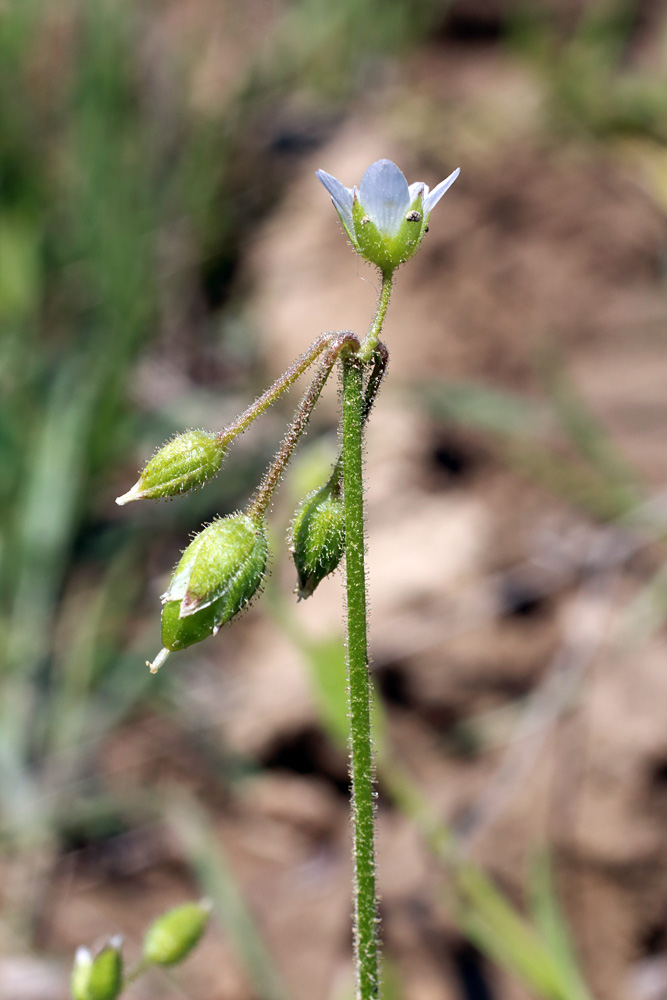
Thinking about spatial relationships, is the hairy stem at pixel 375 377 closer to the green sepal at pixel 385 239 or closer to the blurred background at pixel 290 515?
the green sepal at pixel 385 239

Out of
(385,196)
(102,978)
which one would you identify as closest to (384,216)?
(385,196)

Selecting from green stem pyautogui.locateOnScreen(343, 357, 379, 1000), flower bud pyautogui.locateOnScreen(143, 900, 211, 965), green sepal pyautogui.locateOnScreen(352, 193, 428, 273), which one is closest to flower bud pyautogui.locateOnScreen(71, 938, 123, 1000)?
flower bud pyautogui.locateOnScreen(143, 900, 211, 965)

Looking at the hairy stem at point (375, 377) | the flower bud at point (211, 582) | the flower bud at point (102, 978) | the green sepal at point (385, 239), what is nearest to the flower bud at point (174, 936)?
the flower bud at point (102, 978)

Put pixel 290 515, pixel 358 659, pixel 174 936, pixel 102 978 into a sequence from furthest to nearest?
pixel 290 515, pixel 174 936, pixel 102 978, pixel 358 659

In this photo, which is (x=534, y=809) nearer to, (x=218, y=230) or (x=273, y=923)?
(x=273, y=923)

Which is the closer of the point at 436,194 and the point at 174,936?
the point at 436,194

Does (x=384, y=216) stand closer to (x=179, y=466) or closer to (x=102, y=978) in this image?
(x=179, y=466)

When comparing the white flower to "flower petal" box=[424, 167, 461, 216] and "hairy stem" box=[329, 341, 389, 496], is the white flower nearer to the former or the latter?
"flower petal" box=[424, 167, 461, 216]
